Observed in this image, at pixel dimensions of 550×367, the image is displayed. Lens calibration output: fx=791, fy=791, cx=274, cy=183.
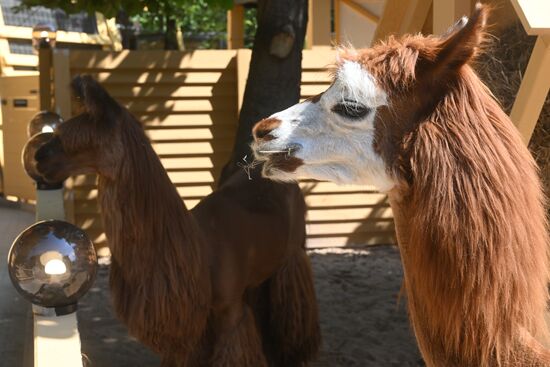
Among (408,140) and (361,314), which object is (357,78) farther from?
(361,314)

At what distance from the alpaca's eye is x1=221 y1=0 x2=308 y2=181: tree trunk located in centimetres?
352

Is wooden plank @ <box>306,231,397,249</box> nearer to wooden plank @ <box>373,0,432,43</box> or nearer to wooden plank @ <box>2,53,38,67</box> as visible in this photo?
wooden plank @ <box>373,0,432,43</box>

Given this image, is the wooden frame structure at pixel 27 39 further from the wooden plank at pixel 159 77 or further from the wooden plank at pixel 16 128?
the wooden plank at pixel 159 77

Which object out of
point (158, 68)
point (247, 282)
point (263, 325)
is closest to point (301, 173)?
point (247, 282)

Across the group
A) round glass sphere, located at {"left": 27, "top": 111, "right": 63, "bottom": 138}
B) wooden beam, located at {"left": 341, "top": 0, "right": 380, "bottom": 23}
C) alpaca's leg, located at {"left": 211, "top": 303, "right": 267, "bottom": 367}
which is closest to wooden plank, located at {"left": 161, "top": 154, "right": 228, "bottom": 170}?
round glass sphere, located at {"left": 27, "top": 111, "right": 63, "bottom": 138}

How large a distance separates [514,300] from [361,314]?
456cm

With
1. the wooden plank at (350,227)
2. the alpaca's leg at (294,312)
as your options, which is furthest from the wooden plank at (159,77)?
the alpaca's leg at (294,312)

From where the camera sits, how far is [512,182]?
1.90 meters

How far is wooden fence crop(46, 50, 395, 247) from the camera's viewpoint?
784cm

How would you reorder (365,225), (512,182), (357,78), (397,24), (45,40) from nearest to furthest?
(512,182), (357,78), (397,24), (365,225), (45,40)

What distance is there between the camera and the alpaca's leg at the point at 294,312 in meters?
4.82

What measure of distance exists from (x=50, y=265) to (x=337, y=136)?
54.9 inches

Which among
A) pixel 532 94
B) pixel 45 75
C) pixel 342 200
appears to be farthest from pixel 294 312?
pixel 45 75

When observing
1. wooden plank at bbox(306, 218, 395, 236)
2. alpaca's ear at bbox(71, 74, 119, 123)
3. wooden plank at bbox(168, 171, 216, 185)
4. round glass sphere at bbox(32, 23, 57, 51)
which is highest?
alpaca's ear at bbox(71, 74, 119, 123)
